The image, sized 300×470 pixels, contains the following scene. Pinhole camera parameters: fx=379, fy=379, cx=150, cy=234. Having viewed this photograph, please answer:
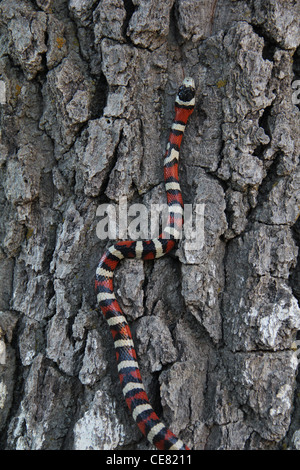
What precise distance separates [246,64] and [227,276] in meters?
2.23

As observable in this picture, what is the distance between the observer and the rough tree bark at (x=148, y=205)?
147 inches

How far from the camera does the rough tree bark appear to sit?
3.74m

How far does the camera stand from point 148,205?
436cm

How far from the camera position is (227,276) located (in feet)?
13.2

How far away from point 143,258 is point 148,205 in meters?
0.62

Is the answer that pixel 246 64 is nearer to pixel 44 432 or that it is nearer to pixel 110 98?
pixel 110 98

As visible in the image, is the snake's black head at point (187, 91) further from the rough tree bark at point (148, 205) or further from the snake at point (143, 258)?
the rough tree bark at point (148, 205)
